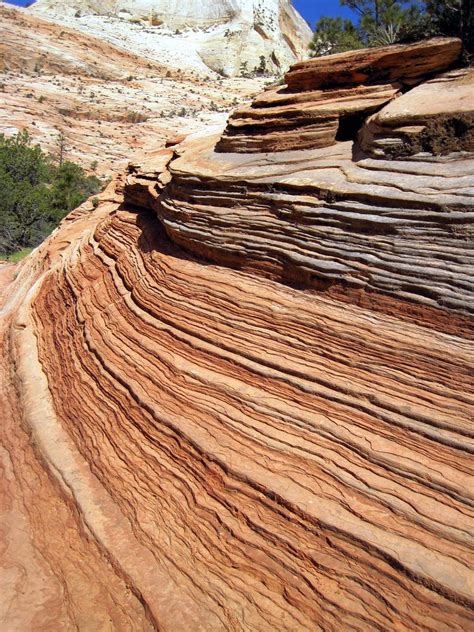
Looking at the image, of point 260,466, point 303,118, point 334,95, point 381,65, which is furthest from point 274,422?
point 381,65

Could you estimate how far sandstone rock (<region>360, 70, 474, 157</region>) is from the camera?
457 centimetres

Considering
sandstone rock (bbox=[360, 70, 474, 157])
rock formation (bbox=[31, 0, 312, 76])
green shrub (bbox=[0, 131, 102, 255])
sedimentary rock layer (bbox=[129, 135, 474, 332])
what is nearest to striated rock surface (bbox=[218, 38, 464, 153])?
sedimentary rock layer (bbox=[129, 135, 474, 332])

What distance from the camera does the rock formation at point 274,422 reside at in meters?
3.27

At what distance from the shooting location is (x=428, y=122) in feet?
15.5

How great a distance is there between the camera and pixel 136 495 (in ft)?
14.1

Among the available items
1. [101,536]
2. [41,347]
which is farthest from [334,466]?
[41,347]

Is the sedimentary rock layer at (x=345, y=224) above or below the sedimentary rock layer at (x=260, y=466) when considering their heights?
above

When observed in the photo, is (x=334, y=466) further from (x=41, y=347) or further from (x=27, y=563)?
(x=41, y=347)

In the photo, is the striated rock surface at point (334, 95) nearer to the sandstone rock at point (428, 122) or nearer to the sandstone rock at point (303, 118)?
the sandstone rock at point (303, 118)

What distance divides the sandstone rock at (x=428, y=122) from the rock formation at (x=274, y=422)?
58mm

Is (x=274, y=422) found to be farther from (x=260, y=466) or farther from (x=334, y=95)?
(x=334, y=95)

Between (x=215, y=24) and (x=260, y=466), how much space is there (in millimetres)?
57080

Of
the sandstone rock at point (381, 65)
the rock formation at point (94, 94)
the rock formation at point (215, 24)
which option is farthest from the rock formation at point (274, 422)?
the rock formation at point (215, 24)

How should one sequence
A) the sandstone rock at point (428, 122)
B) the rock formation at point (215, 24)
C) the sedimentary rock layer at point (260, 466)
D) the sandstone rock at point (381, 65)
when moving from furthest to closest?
the rock formation at point (215, 24), the sandstone rock at point (381, 65), the sandstone rock at point (428, 122), the sedimentary rock layer at point (260, 466)
